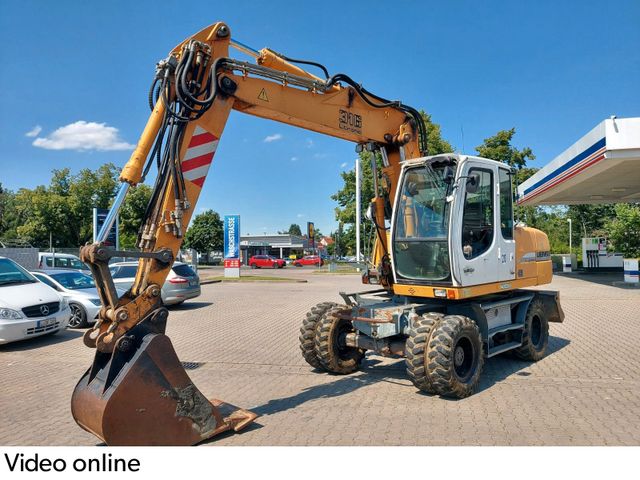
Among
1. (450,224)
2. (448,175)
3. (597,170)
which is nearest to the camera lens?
(450,224)

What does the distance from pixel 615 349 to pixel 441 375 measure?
5.19m

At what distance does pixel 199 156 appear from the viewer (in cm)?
514

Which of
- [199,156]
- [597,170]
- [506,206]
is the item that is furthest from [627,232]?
[199,156]

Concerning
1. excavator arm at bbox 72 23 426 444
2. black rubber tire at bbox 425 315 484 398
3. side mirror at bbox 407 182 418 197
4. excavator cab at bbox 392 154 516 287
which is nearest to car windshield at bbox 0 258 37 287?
excavator arm at bbox 72 23 426 444


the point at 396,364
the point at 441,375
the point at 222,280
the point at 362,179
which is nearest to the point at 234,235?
the point at 222,280

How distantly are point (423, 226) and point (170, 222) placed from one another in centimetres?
348

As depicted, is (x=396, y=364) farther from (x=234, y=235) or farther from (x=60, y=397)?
(x=234, y=235)

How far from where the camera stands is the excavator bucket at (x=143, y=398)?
4.09 metres

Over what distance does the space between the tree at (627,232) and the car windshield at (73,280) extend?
88.4ft

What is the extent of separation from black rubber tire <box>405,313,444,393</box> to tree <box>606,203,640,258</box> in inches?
1017

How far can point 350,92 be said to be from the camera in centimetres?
665

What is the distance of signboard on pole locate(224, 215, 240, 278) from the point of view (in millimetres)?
30609

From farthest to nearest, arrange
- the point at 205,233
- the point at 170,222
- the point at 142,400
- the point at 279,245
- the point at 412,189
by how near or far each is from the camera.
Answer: the point at 279,245 < the point at 205,233 < the point at 412,189 < the point at 170,222 < the point at 142,400

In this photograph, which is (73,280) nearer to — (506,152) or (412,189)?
(412,189)
